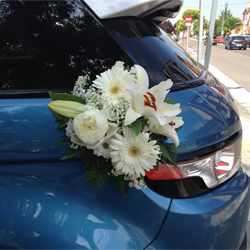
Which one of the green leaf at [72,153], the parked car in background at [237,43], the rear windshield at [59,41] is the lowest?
the parked car in background at [237,43]

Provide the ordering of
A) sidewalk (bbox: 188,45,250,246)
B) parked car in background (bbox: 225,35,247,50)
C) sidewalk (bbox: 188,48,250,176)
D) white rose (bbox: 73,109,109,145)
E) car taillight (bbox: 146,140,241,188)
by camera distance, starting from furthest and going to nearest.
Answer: parked car in background (bbox: 225,35,247,50)
sidewalk (bbox: 188,48,250,176)
sidewalk (bbox: 188,45,250,246)
car taillight (bbox: 146,140,241,188)
white rose (bbox: 73,109,109,145)

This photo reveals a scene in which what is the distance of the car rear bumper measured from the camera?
44.9 inches

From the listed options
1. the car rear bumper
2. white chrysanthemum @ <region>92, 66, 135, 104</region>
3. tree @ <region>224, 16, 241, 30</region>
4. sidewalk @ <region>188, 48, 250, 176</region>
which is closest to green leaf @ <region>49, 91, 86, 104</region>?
white chrysanthemum @ <region>92, 66, 135, 104</region>

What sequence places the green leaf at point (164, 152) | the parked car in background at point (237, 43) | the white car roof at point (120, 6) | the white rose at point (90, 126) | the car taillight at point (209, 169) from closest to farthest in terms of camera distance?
1. the white rose at point (90, 126)
2. the green leaf at point (164, 152)
3. the car taillight at point (209, 169)
4. the white car roof at point (120, 6)
5. the parked car in background at point (237, 43)

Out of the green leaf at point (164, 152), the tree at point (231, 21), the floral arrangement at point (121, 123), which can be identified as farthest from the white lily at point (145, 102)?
the tree at point (231, 21)

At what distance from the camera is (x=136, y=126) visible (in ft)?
3.26

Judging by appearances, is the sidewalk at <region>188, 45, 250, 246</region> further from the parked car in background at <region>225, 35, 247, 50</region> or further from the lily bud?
the parked car in background at <region>225, 35, 247, 50</region>

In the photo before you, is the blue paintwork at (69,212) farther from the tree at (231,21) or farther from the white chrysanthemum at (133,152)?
the tree at (231,21)

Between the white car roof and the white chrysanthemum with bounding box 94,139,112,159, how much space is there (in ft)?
2.12

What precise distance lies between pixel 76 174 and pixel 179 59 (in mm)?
900

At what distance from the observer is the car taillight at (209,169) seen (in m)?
1.17

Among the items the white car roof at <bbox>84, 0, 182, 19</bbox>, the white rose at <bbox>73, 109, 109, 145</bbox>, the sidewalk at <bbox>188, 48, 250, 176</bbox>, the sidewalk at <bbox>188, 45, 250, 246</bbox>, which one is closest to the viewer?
the white rose at <bbox>73, 109, 109, 145</bbox>

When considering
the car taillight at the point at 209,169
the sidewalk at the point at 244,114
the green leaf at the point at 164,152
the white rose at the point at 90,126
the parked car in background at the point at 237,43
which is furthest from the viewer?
the parked car in background at the point at 237,43

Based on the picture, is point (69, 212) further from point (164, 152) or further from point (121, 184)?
point (164, 152)
